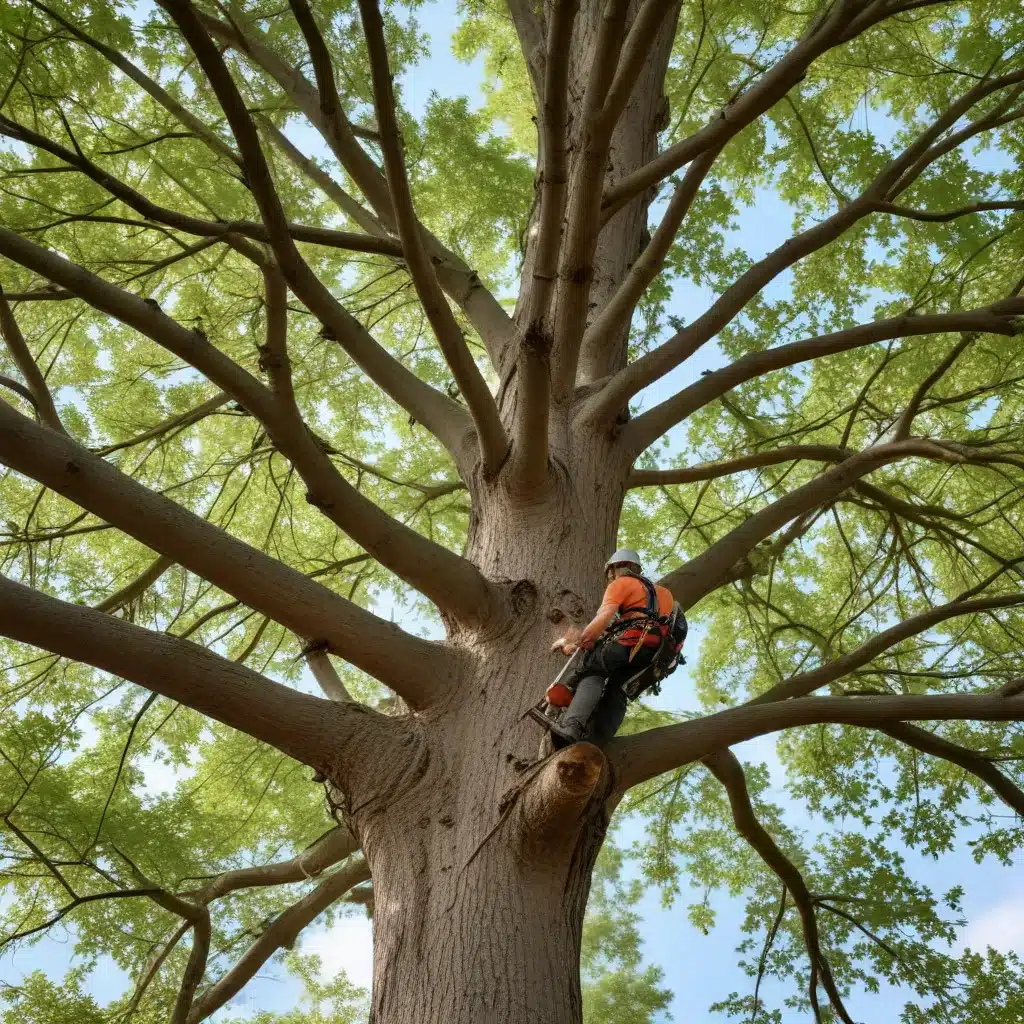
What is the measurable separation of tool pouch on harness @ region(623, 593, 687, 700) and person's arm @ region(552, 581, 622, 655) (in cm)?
12

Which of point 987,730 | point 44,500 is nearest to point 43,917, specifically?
point 44,500

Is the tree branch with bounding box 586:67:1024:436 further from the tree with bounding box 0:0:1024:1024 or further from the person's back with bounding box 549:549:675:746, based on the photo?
the person's back with bounding box 549:549:675:746

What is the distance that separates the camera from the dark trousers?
2.58 m

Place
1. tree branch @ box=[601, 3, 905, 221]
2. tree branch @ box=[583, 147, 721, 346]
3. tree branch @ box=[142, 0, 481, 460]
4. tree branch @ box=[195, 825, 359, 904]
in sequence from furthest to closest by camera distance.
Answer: tree branch @ box=[195, 825, 359, 904], tree branch @ box=[583, 147, 721, 346], tree branch @ box=[601, 3, 905, 221], tree branch @ box=[142, 0, 481, 460]

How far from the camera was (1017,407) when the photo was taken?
645cm

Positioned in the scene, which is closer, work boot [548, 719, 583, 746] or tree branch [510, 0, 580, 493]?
work boot [548, 719, 583, 746]

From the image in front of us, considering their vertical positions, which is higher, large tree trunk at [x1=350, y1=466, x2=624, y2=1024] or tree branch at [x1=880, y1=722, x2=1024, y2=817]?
tree branch at [x1=880, y1=722, x2=1024, y2=817]

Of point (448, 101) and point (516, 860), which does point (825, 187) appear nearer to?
point (448, 101)

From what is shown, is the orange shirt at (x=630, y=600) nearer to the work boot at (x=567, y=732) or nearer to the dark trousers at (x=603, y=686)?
the dark trousers at (x=603, y=686)

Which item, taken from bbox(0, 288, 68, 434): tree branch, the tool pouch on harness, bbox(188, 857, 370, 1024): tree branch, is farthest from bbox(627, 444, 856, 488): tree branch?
bbox(0, 288, 68, 434): tree branch

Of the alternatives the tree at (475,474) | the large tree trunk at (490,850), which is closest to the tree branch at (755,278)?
the tree at (475,474)

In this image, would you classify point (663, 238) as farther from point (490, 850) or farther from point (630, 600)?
point (490, 850)

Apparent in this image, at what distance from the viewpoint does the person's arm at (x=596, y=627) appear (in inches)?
106

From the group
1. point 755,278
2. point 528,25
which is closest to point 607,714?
point 755,278
